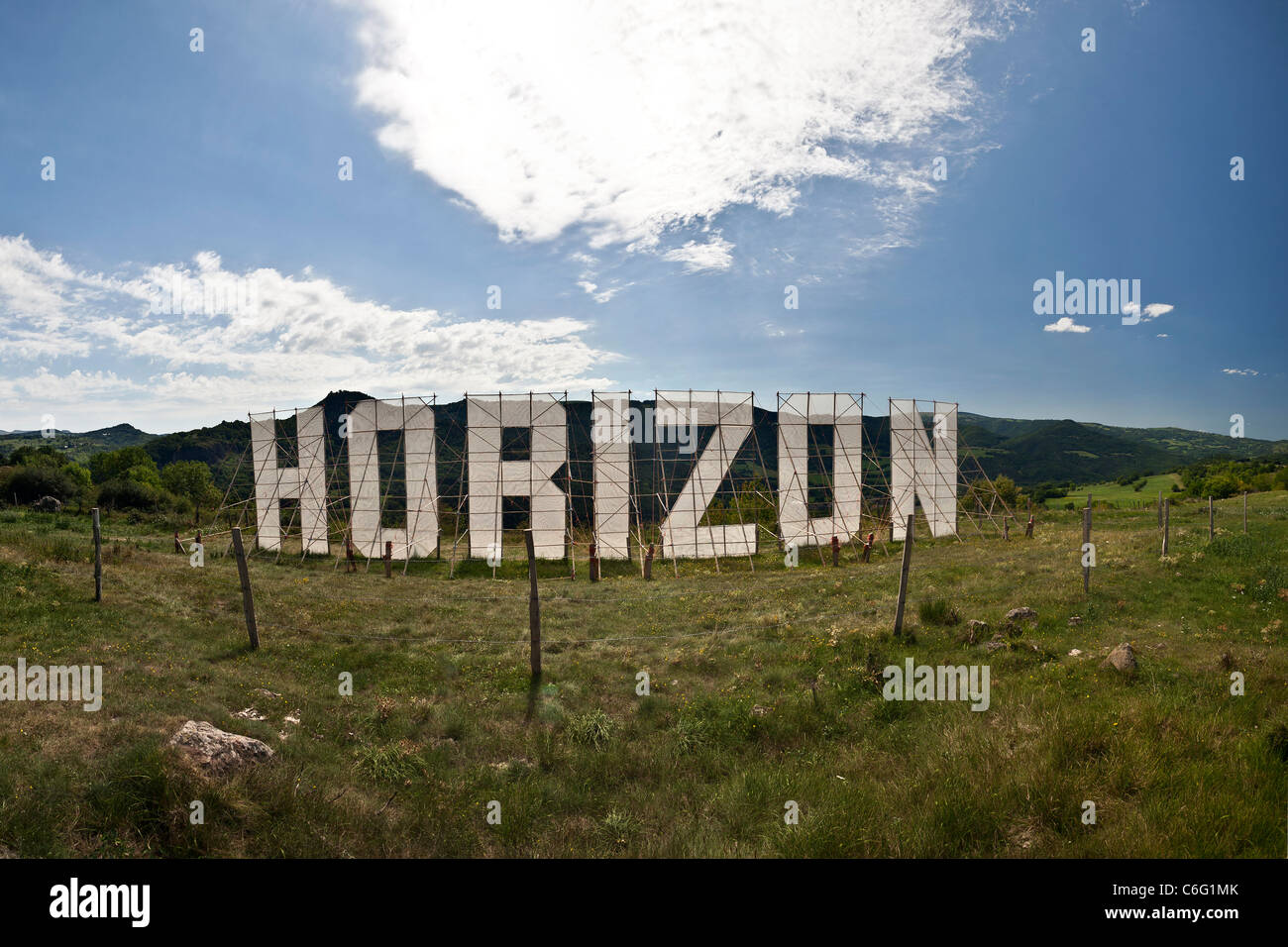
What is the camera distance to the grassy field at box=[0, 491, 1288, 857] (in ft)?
14.5

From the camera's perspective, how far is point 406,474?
22312 millimetres

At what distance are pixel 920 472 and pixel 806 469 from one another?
22.1 ft

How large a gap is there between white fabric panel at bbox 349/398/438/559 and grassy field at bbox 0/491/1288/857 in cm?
894

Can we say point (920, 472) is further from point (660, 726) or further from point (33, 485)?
point (33, 485)

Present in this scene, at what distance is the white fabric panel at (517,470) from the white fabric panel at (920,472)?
15.3 m

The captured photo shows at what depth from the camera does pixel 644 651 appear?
31.3ft

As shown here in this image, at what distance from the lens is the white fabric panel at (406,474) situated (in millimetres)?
22000

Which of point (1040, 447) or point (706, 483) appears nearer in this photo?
point (706, 483)

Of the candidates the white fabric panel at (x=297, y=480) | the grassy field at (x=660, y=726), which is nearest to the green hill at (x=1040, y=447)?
the white fabric panel at (x=297, y=480)

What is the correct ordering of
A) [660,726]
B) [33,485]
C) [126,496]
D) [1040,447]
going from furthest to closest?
[1040,447] → [126,496] → [33,485] → [660,726]

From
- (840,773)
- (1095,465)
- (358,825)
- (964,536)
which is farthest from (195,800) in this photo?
(1095,465)

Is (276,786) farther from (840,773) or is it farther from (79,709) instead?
(840,773)

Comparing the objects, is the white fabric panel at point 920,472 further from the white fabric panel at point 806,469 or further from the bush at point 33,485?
the bush at point 33,485

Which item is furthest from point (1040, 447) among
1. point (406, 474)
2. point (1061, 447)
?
point (406, 474)
